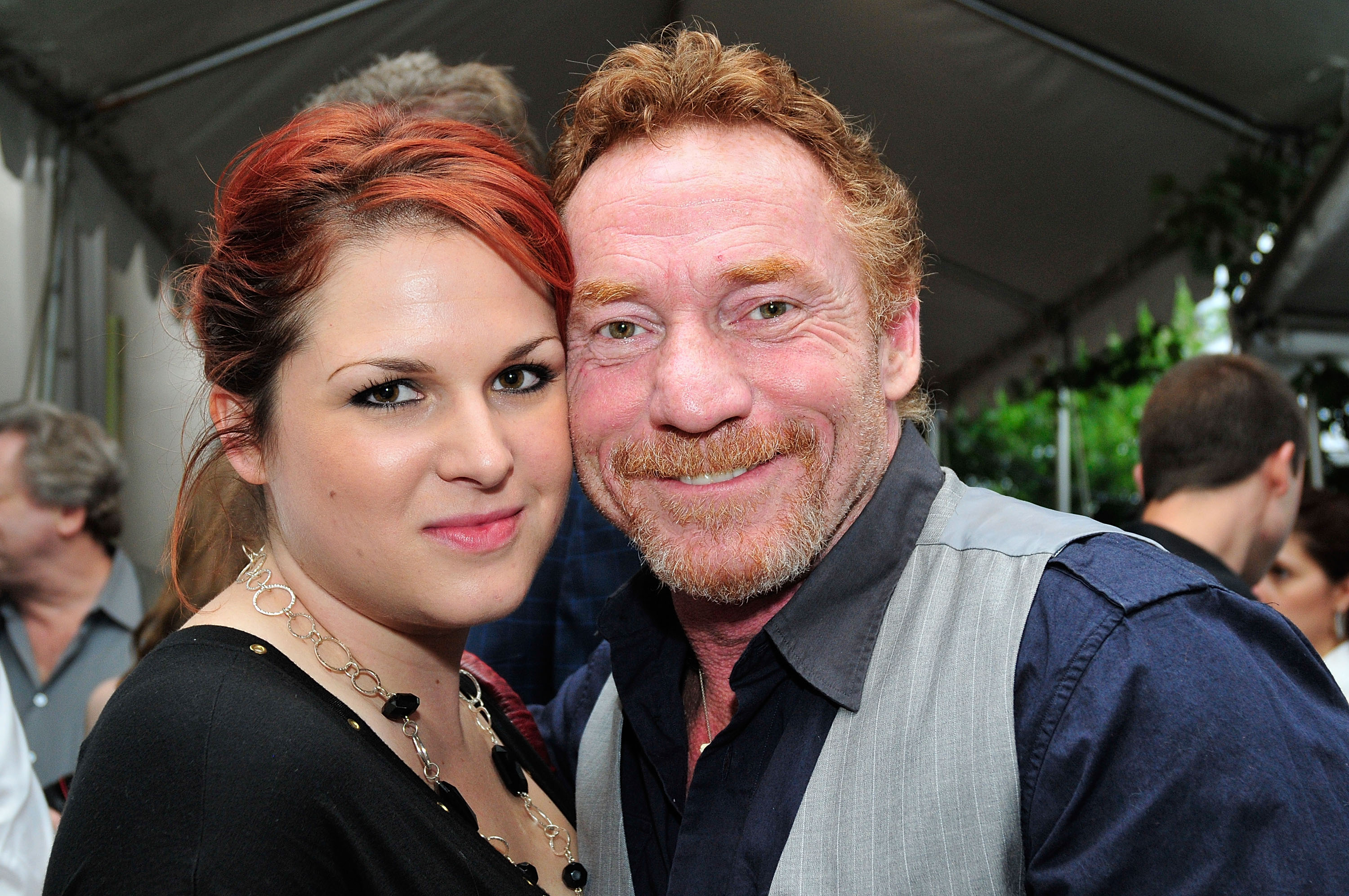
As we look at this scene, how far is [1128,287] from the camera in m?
5.40

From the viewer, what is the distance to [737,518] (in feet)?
4.93

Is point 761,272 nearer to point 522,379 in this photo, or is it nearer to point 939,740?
point 522,379

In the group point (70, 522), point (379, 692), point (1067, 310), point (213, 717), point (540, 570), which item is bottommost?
point (1067, 310)

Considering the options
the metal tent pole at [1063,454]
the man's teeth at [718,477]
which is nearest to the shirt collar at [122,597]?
the man's teeth at [718,477]

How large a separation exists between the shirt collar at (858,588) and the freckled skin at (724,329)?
1.9 inches

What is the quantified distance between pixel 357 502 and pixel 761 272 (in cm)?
63

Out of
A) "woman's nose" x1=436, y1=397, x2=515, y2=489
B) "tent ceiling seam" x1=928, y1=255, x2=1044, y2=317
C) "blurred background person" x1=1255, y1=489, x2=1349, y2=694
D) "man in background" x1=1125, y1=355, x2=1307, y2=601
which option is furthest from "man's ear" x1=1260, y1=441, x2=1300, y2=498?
"tent ceiling seam" x1=928, y1=255, x2=1044, y2=317

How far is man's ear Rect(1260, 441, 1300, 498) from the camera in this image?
9.98ft

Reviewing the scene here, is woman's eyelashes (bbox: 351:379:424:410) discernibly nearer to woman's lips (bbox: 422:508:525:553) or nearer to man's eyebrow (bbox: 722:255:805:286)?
woman's lips (bbox: 422:508:525:553)

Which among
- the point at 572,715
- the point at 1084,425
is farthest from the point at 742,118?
the point at 1084,425

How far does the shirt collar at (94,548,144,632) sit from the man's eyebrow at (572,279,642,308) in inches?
97.0

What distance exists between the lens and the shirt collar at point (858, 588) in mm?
1378

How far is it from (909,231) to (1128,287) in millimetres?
4066

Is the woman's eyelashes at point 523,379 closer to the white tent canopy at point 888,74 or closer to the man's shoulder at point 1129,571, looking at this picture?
the man's shoulder at point 1129,571
